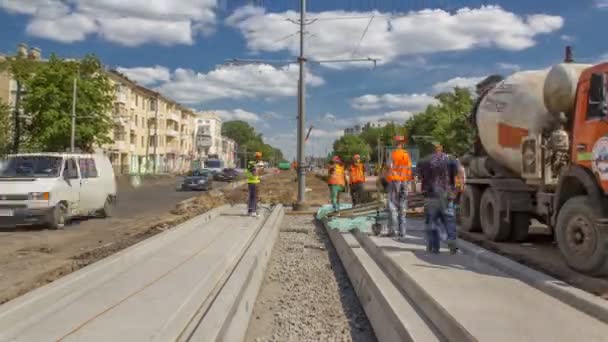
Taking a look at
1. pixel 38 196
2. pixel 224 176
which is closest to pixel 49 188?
pixel 38 196

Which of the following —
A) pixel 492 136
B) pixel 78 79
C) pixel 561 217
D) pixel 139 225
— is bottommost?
pixel 139 225

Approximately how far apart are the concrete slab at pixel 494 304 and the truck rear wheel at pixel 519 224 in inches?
106

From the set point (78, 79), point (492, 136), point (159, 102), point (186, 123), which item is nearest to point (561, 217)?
point (492, 136)

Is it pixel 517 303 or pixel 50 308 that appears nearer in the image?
pixel 50 308

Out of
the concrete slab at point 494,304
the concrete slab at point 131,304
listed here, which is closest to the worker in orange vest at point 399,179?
the concrete slab at point 494,304

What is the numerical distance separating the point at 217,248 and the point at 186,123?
10619 centimetres

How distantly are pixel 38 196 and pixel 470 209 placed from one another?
948cm

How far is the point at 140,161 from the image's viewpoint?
3268 inches

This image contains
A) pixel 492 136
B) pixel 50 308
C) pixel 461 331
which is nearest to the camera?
pixel 461 331

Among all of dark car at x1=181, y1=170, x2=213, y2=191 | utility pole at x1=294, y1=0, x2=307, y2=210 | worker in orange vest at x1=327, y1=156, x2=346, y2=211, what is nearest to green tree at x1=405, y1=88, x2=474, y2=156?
dark car at x1=181, y1=170, x2=213, y2=191

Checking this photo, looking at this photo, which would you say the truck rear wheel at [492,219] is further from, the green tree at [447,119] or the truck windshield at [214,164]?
the truck windshield at [214,164]

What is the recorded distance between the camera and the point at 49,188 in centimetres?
1253

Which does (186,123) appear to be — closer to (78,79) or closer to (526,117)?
(78,79)

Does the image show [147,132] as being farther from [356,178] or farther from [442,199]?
[442,199]
